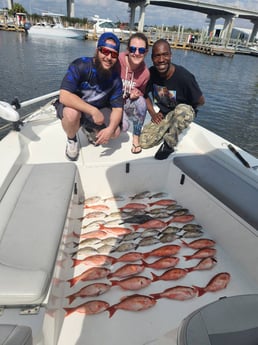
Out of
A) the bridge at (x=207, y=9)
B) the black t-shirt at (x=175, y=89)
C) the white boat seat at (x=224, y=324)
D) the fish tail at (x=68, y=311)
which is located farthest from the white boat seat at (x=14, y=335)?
the bridge at (x=207, y=9)

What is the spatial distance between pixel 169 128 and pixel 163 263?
1.65 m

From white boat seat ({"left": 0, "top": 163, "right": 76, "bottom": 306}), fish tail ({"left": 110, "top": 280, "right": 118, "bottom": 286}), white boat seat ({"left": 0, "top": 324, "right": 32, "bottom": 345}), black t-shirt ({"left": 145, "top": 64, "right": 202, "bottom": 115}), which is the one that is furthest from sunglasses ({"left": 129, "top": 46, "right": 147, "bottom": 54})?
white boat seat ({"left": 0, "top": 324, "right": 32, "bottom": 345})

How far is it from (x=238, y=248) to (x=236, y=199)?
0.42m

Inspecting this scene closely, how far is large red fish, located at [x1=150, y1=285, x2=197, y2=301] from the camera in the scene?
195 centimetres

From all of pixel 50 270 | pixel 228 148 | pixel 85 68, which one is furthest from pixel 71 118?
pixel 228 148

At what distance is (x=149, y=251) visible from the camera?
7.82 feet

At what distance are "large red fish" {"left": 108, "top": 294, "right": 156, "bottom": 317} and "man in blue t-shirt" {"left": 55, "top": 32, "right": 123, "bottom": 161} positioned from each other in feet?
5.23

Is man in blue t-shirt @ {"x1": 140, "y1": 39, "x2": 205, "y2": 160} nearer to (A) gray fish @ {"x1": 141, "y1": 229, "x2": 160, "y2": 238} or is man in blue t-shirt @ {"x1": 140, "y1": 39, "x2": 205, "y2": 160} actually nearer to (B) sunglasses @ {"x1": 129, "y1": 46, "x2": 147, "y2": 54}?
(B) sunglasses @ {"x1": 129, "y1": 46, "x2": 147, "y2": 54}

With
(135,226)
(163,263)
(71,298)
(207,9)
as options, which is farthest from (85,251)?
(207,9)

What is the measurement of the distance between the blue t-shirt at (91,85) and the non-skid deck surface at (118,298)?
1191mm

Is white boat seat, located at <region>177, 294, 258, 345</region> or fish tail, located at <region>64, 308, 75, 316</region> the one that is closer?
white boat seat, located at <region>177, 294, 258, 345</region>

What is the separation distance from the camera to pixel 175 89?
312cm

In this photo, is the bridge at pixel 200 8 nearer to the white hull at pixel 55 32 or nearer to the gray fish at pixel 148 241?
the white hull at pixel 55 32

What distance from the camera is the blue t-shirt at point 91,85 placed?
251 cm
